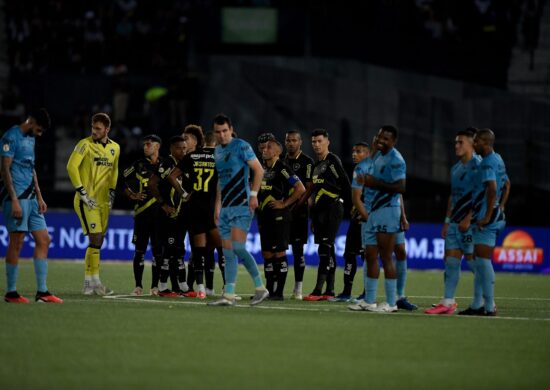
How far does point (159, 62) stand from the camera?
112ft

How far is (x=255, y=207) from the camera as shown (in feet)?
47.2

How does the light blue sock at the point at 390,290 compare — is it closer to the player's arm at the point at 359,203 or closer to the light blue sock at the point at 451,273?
the light blue sock at the point at 451,273

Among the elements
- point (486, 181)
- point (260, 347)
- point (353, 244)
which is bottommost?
point (260, 347)

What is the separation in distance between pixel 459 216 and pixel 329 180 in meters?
3.48

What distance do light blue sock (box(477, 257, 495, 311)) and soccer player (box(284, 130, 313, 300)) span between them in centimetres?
368

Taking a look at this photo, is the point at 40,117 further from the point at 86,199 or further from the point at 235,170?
the point at 235,170

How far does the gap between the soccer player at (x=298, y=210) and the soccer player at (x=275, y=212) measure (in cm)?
50

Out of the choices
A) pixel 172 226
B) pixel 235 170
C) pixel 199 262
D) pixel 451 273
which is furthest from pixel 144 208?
pixel 451 273

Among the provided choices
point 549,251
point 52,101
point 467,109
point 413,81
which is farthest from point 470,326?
point 52,101

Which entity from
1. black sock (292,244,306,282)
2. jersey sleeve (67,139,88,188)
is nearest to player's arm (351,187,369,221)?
black sock (292,244,306,282)

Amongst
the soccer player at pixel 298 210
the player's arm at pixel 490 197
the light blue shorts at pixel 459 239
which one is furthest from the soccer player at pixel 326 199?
the player's arm at pixel 490 197

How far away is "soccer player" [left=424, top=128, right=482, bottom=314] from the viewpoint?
14086 millimetres

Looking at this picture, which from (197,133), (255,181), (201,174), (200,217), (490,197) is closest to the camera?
(490,197)

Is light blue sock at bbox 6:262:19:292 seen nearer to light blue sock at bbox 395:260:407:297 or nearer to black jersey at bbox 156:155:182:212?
black jersey at bbox 156:155:182:212
